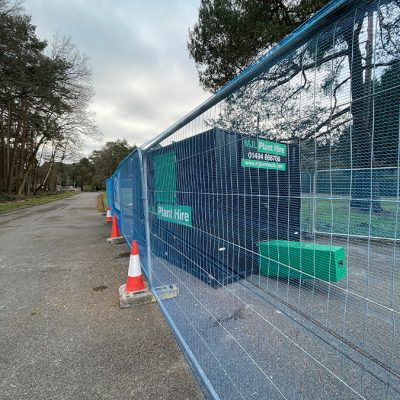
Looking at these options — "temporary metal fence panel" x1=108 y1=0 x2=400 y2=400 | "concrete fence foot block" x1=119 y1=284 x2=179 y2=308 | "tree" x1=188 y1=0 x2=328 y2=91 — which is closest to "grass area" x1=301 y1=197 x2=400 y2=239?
"temporary metal fence panel" x1=108 y1=0 x2=400 y2=400

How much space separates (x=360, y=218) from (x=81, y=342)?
8.85ft

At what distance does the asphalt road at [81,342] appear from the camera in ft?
6.06

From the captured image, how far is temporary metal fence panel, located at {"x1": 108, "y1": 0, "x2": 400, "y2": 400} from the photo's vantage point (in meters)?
0.95

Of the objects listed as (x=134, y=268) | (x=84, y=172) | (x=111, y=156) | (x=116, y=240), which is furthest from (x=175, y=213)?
(x=84, y=172)

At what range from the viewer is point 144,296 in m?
3.11

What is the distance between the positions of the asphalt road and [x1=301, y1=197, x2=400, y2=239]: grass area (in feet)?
5.16

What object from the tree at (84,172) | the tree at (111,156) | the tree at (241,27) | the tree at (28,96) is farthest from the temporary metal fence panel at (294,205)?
the tree at (84,172)

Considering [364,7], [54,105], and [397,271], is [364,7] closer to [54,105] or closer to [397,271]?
[397,271]

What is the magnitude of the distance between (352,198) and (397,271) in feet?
3.05

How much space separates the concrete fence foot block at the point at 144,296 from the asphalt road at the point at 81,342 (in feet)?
0.34

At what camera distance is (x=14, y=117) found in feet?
69.1

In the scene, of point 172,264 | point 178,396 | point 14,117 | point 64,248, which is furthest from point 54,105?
point 178,396

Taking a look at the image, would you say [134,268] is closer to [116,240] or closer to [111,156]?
[116,240]

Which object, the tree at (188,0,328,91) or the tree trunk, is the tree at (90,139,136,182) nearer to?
the tree at (188,0,328,91)
